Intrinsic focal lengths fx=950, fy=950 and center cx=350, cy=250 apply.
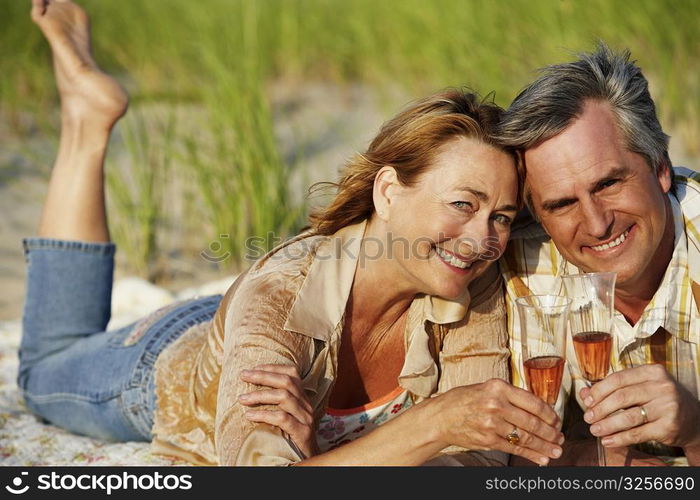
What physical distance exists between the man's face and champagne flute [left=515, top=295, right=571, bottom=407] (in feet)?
2.14

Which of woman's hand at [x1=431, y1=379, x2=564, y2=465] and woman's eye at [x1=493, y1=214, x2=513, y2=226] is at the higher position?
woman's eye at [x1=493, y1=214, x2=513, y2=226]

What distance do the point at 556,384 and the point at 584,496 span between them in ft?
1.79

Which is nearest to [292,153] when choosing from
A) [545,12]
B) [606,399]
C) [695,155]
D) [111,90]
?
[545,12]

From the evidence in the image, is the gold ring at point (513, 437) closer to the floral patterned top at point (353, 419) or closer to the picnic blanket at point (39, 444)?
the floral patterned top at point (353, 419)

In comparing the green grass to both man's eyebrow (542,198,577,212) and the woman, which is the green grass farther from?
man's eyebrow (542,198,577,212)

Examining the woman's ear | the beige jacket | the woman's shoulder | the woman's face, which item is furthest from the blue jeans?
the woman's face

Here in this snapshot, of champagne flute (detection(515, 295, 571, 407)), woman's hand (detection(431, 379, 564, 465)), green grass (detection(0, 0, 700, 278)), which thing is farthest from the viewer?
green grass (detection(0, 0, 700, 278))

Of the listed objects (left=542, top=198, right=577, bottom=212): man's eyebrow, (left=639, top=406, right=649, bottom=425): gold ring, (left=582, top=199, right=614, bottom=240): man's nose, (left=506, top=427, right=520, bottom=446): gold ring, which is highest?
(left=542, top=198, right=577, bottom=212): man's eyebrow

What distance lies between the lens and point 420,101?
2.77m

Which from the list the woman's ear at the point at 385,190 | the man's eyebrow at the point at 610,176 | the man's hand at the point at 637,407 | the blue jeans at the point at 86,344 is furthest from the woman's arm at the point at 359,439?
the blue jeans at the point at 86,344

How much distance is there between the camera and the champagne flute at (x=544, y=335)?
2025 millimetres

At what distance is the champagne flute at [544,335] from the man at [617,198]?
2.09 feet

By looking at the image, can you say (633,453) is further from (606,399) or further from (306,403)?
(306,403)

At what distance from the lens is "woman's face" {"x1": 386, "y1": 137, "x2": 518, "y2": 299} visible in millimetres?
2617
